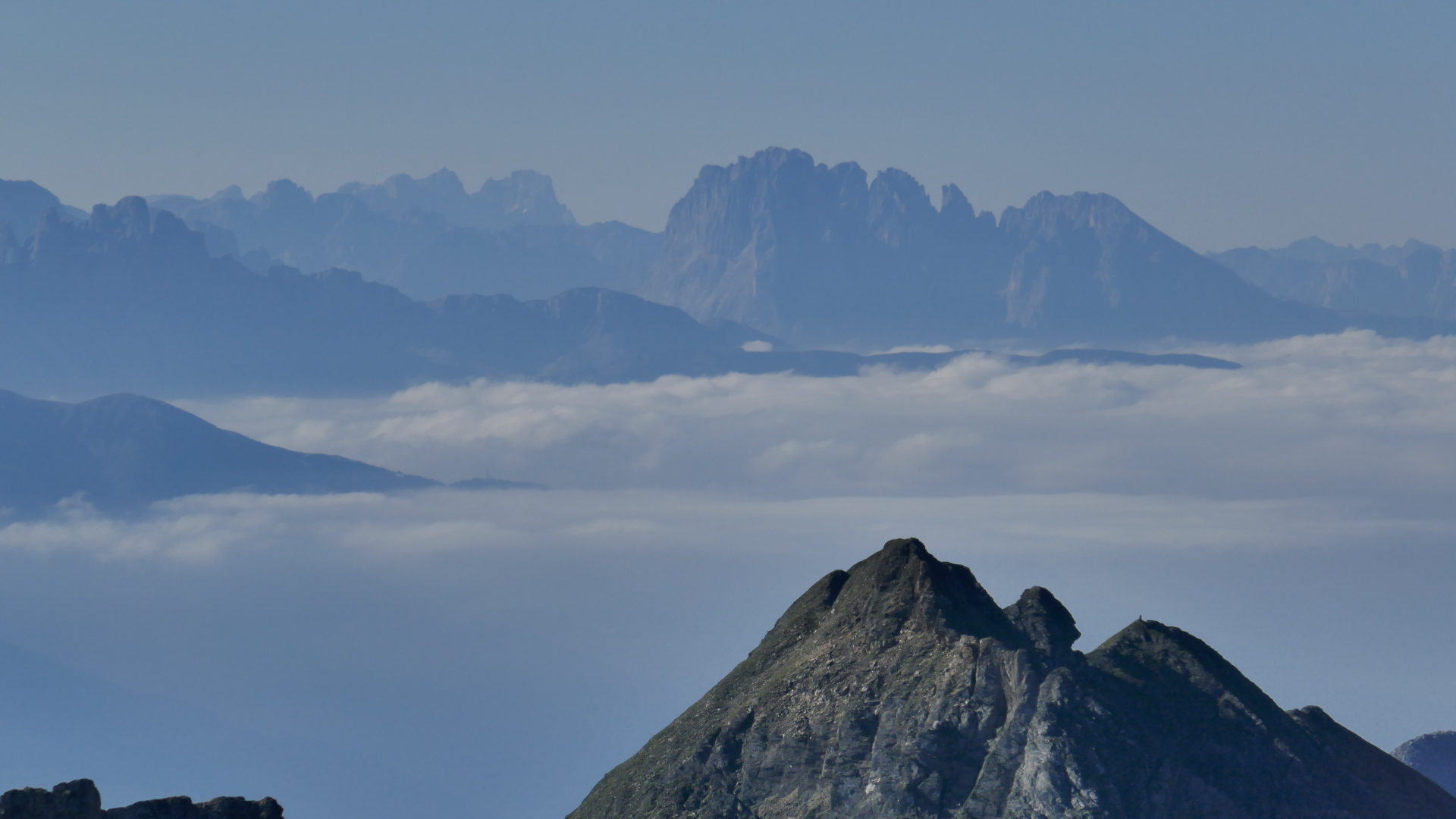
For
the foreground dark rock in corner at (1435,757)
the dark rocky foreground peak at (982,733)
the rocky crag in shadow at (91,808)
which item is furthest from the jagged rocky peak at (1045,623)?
the foreground dark rock in corner at (1435,757)

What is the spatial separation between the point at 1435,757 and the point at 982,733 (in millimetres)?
123016

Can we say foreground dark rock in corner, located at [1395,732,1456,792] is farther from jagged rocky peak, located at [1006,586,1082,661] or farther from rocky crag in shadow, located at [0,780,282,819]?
rocky crag in shadow, located at [0,780,282,819]

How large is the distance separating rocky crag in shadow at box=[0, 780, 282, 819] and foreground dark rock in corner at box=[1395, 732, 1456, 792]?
160076mm

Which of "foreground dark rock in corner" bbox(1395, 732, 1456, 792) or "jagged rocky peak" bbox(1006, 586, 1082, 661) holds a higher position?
"jagged rocky peak" bbox(1006, 586, 1082, 661)

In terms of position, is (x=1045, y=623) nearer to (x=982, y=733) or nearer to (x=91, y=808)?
(x=982, y=733)

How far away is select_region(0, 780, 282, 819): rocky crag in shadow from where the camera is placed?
7794cm

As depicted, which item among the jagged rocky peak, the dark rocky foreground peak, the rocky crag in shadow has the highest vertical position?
the jagged rocky peak

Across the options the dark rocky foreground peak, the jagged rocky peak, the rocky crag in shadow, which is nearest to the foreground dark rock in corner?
the dark rocky foreground peak

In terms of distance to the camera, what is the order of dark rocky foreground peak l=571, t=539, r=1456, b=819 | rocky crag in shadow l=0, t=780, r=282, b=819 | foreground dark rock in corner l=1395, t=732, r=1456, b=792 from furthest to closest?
foreground dark rock in corner l=1395, t=732, r=1456, b=792, dark rocky foreground peak l=571, t=539, r=1456, b=819, rocky crag in shadow l=0, t=780, r=282, b=819

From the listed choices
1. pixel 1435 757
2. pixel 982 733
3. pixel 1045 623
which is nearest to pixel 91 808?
pixel 982 733

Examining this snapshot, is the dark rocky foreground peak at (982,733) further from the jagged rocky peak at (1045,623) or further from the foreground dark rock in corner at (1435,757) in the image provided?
the foreground dark rock in corner at (1435,757)

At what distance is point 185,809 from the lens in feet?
280

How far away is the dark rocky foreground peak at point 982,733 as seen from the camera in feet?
332

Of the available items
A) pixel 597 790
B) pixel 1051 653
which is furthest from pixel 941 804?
pixel 597 790
